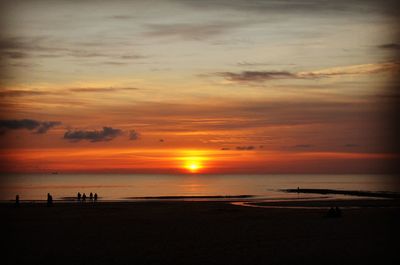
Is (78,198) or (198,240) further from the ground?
(78,198)

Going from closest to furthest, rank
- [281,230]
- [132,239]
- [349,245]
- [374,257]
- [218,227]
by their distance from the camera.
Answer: [374,257] → [349,245] → [132,239] → [281,230] → [218,227]

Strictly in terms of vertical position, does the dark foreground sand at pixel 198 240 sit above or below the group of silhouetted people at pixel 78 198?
below

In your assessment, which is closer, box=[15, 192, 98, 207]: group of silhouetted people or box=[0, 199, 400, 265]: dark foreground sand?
box=[0, 199, 400, 265]: dark foreground sand

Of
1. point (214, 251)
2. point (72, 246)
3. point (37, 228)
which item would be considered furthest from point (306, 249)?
point (37, 228)

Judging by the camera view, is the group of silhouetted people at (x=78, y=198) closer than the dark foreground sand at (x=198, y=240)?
No

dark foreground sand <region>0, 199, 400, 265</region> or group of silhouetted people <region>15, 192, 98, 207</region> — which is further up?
group of silhouetted people <region>15, 192, 98, 207</region>

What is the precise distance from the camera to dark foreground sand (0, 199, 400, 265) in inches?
569

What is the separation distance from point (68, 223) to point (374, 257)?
603 inches

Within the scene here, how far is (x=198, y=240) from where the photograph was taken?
18.2m

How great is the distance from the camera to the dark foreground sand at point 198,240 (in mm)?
14461

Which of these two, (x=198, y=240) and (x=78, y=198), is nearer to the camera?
(x=198, y=240)

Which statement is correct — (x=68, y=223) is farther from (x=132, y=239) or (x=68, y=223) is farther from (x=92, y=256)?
(x=92, y=256)

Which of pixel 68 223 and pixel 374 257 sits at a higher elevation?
pixel 68 223

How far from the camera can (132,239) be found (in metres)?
18.7
